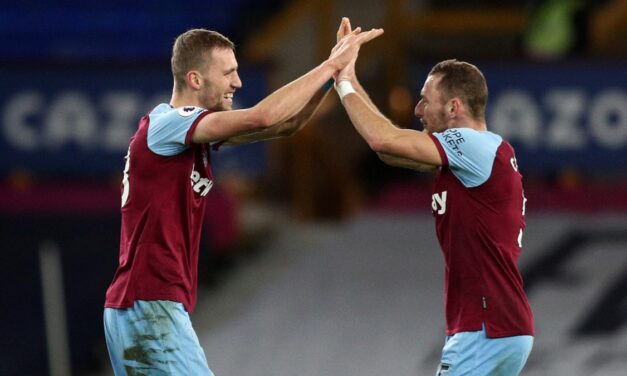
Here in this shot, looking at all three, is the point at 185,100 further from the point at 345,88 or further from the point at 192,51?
the point at 345,88

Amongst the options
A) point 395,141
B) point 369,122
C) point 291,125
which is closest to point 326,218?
point 291,125

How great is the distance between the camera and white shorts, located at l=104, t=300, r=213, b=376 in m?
5.41

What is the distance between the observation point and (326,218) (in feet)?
38.3

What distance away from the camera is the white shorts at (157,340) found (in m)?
5.41

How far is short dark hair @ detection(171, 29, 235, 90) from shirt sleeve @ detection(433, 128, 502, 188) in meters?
0.93

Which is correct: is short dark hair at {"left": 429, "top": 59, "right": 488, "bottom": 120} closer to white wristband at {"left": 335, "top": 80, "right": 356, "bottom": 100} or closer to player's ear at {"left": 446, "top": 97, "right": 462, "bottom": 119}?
player's ear at {"left": 446, "top": 97, "right": 462, "bottom": 119}

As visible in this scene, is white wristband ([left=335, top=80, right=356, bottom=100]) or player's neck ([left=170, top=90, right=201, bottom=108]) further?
white wristband ([left=335, top=80, right=356, bottom=100])

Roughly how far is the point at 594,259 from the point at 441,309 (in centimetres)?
115

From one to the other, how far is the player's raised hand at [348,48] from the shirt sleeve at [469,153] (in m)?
0.50

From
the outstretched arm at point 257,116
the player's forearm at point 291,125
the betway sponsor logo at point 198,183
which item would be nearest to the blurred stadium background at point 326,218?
the player's forearm at point 291,125

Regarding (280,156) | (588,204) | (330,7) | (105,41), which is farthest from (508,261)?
(105,41)

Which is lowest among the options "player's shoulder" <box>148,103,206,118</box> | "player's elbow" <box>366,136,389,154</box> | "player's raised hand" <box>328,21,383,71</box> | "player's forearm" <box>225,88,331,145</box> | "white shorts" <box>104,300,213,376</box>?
"white shorts" <box>104,300,213,376</box>

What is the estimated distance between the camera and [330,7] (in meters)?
12.2

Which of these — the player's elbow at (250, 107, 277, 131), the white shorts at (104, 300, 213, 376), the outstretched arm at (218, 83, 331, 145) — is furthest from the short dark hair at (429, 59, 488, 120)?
the white shorts at (104, 300, 213, 376)
